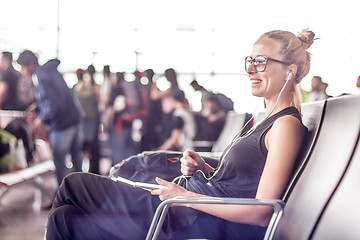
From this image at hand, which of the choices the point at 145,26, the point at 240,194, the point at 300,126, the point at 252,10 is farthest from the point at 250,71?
the point at 145,26

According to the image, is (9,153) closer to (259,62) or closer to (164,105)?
(164,105)

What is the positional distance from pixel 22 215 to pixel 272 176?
9.10ft

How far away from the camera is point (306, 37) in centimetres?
145

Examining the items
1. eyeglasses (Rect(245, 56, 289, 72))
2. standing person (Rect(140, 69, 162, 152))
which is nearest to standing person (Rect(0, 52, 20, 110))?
standing person (Rect(140, 69, 162, 152))

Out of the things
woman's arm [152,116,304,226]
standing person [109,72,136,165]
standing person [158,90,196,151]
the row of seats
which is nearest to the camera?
the row of seats

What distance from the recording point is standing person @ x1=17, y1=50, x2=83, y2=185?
351 centimetres

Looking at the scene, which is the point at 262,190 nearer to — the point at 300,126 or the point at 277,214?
the point at 277,214

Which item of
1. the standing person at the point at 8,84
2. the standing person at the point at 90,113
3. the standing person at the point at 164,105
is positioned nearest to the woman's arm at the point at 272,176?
the standing person at the point at 8,84

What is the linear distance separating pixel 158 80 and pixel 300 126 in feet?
12.5

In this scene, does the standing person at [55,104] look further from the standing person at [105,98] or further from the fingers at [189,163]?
the fingers at [189,163]

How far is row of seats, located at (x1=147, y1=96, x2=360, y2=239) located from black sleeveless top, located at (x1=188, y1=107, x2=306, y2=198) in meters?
0.10

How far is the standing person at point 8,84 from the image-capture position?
4.00 metres

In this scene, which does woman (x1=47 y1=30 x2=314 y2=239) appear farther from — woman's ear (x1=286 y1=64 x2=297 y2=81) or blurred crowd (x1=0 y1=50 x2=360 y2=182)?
blurred crowd (x1=0 y1=50 x2=360 y2=182)

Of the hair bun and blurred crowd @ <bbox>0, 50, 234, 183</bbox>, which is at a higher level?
the hair bun
